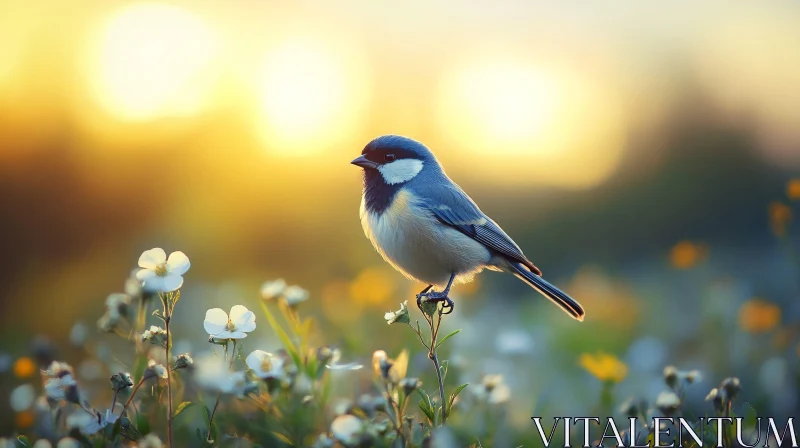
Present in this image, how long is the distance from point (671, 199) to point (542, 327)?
2818 millimetres

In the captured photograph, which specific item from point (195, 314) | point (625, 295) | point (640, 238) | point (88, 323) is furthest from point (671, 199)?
point (88, 323)

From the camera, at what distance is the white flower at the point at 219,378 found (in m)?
1.39

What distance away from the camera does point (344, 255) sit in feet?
16.5

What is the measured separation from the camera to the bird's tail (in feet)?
8.01

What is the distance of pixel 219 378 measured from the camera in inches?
55.1

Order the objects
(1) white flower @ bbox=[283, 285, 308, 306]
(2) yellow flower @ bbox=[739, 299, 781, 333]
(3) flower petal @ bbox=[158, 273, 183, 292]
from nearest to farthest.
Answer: (3) flower petal @ bbox=[158, 273, 183, 292]
(1) white flower @ bbox=[283, 285, 308, 306]
(2) yellow flower @ bbox=[739, 299, 781, 333]

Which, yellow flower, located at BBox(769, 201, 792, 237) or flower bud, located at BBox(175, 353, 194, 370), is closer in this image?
flower bud, located at BBox(175, 353, 194, 370)

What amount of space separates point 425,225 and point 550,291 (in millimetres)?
566

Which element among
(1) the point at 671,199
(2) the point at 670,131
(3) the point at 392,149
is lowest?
(3) the point at 392,149

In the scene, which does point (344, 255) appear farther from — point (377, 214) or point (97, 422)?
point (97, 422)

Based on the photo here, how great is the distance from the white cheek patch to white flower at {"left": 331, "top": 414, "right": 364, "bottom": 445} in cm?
113

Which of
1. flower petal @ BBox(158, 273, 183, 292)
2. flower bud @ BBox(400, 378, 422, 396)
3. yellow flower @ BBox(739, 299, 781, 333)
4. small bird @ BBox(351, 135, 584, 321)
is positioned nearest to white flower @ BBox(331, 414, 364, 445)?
flower bud @ BBox(400, 378, 422, 396)

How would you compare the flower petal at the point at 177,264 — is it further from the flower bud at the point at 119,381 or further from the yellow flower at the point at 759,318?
the yellow flower at the point at 759,318

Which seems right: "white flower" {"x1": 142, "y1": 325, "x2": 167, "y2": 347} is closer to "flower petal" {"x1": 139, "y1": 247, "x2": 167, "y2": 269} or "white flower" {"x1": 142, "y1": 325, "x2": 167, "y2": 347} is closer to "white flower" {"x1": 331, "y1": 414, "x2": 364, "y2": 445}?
"flower petal" {"x1": 139, "y1": 247, "x2": 167, "y2": 269}
